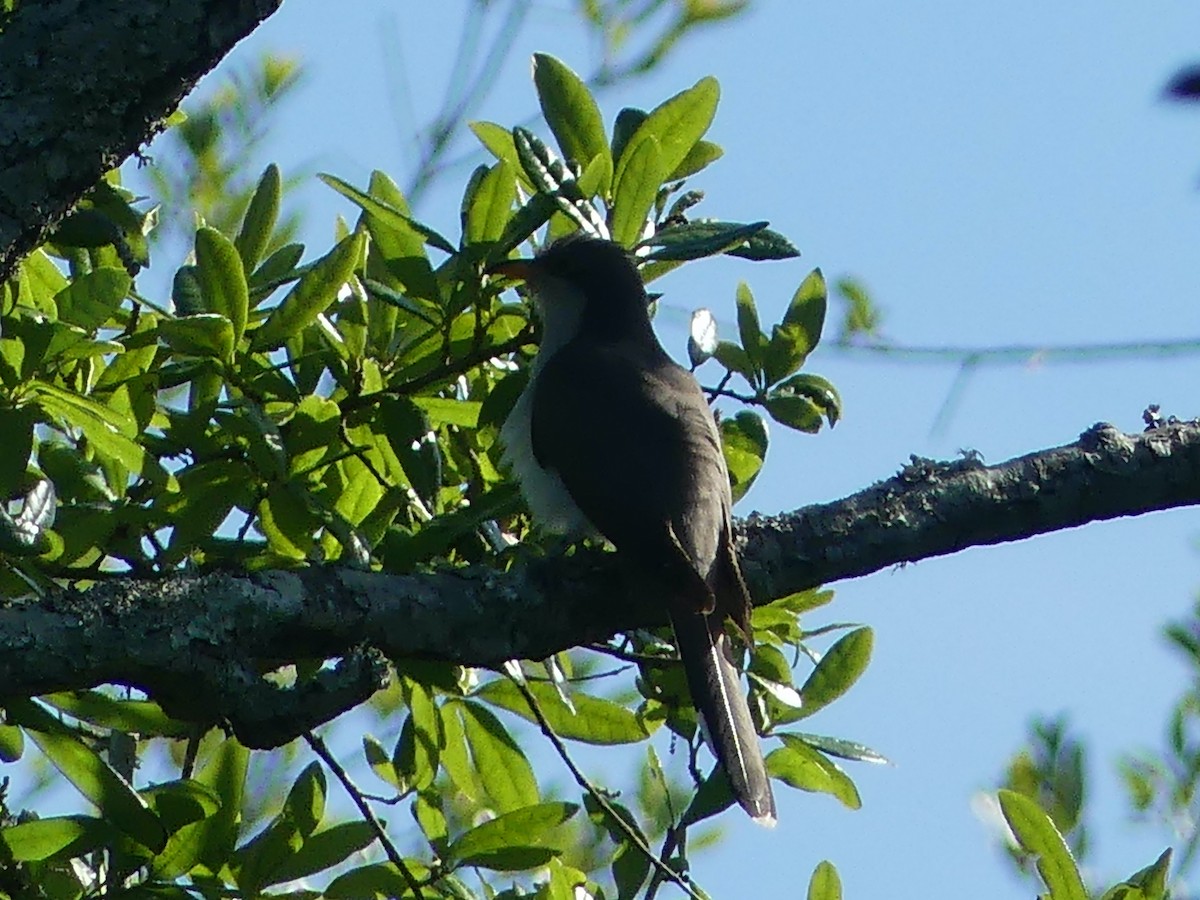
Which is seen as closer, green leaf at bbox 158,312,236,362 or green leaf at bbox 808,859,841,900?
green leaf at bbox 158,312,236,362

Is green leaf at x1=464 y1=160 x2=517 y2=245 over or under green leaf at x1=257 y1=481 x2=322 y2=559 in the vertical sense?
over

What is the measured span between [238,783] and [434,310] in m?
1.14

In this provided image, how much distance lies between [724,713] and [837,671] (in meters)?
0.39

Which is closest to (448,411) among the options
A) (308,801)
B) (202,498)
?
(202,498)

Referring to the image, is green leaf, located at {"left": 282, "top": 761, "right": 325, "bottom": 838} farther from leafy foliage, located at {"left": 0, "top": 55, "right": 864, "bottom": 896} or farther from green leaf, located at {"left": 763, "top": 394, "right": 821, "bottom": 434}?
green leaf, located at {"left": 763, "top": 394, "right": 821, "bottom": 434}

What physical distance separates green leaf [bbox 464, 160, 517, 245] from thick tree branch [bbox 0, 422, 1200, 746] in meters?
0.80

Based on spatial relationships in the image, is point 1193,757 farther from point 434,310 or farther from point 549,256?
point 434,310

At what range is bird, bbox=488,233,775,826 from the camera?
372 cm

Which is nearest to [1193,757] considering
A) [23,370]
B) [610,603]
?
[610,603]

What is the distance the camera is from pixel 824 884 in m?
Result: 3.69

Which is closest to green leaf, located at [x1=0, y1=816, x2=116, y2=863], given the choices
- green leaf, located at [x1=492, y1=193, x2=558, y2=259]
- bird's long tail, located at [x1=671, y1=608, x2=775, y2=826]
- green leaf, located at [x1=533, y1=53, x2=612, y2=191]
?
bird's long tail, located at [x1=671, y1=608, x2=775, y2=826]

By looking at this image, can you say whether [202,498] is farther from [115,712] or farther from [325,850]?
[325,850]

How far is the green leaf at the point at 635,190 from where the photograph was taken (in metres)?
3.88

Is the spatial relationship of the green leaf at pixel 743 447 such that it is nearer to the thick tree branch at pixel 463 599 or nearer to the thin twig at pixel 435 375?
the thick tree branch at pixel 463 599
